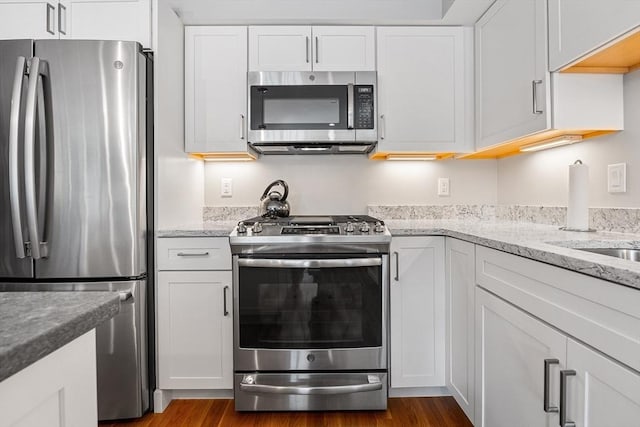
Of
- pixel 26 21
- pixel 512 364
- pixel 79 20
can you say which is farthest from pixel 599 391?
pixel 26 21

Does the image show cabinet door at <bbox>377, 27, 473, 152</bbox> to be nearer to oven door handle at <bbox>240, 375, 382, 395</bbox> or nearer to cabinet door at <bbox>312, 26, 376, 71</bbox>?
cabinet door at <bbox>312, 26, 376, 71</bbox>

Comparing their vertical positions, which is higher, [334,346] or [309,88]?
[309,88]

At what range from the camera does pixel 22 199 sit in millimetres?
1723

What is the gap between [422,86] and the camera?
228 cm

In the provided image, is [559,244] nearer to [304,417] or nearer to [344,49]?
[304,417]

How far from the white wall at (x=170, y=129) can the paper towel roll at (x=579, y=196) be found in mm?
1860

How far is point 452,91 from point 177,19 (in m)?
1.58

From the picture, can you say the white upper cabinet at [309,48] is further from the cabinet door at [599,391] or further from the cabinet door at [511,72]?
the cabinet door at [599,391]

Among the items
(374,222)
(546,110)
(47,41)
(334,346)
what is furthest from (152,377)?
(546,110)

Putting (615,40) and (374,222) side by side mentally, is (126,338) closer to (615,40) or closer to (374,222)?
(374,222)

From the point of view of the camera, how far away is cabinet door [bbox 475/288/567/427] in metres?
1.08

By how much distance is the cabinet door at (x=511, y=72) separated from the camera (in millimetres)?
1605

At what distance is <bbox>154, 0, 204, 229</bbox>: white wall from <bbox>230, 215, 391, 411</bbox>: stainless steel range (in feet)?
1.42

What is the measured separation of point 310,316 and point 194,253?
0.64 meters
